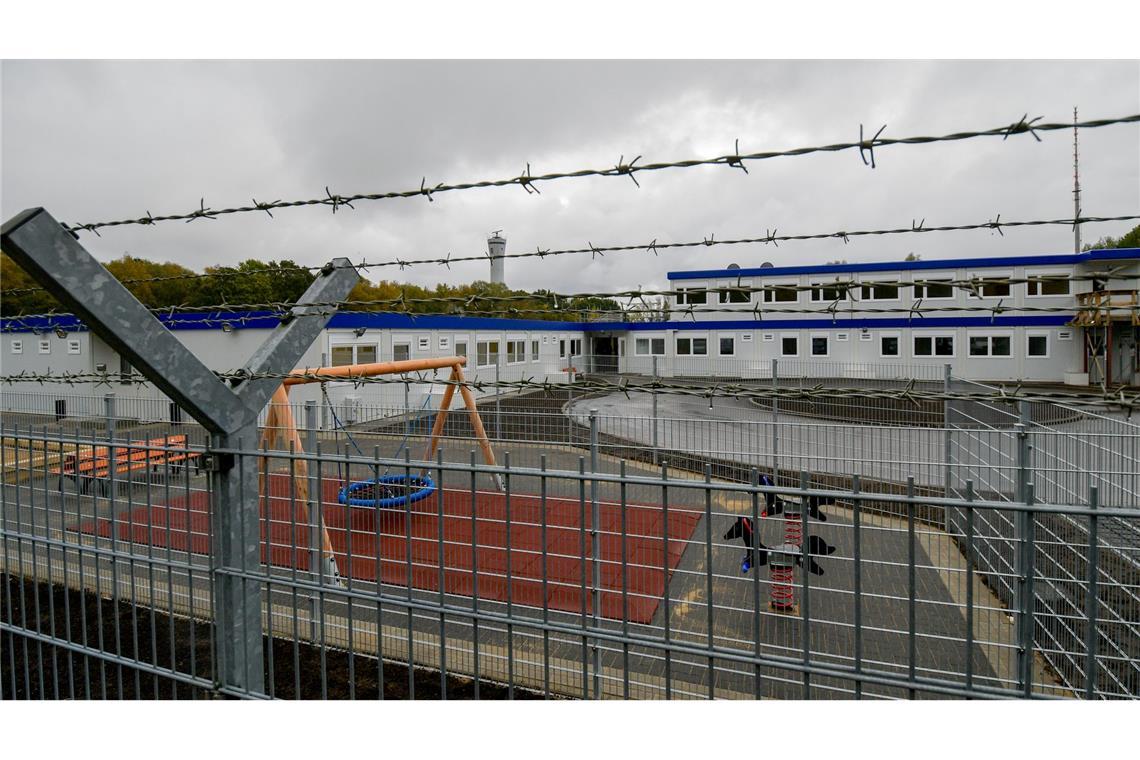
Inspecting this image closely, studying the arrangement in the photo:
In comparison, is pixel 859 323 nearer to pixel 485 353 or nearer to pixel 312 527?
pixel 485 353

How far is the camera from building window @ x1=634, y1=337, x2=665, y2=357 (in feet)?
110

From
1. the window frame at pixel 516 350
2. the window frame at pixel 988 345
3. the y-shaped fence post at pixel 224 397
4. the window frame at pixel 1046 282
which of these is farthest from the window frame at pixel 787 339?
the y-shaped fence post at pixel 224 397

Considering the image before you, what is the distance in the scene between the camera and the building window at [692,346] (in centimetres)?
3278

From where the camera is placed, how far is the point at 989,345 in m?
27.6

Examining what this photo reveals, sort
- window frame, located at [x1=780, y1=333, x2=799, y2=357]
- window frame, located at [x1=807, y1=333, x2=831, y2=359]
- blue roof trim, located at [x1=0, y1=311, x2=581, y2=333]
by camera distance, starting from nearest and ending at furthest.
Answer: blue roof trim, located at [x1=0, y1=311, x2=581, y2=333] → window frame, located at [x1=807, y1=333, x2=831, y2=359] → window frame, located at [x1=780, y1=333, x2=799, y2=357]

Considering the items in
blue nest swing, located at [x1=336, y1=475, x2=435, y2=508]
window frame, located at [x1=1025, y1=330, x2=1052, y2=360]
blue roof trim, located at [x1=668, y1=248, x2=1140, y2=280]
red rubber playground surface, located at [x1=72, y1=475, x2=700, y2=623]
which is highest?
blue roof trim, located at [x1=668, y1=248, x2=1140, y2=280]

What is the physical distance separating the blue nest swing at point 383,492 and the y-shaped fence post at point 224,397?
1.43 feet

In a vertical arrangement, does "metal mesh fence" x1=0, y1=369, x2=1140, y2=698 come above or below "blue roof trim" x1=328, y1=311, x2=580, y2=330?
below

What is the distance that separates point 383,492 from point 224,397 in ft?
21.1

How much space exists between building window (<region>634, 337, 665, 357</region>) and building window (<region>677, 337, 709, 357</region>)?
88cm

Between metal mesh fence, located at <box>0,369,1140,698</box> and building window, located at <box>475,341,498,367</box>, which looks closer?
metal mesh fence, located at <box>0,369,1140,698</box>

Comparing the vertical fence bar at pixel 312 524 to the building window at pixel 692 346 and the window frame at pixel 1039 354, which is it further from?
the window frame at pixel 1039 354

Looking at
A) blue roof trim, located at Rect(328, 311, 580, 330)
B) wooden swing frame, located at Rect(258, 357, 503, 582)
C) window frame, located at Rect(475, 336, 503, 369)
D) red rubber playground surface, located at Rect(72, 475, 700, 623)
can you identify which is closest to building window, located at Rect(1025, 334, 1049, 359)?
blue roof trim, located at Rect(328, 311, 580, 330)

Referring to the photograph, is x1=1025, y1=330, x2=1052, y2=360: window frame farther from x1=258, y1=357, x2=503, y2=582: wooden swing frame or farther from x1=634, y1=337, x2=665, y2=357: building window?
x1=258, y1=357, x2=503, y2=582: wooden swing frame
